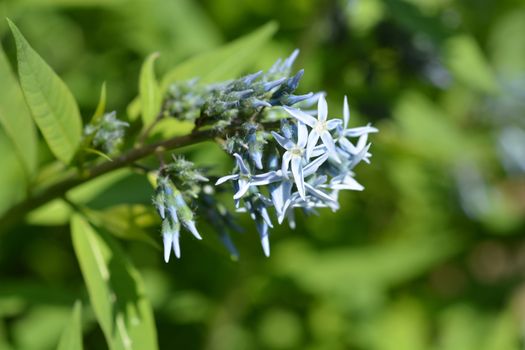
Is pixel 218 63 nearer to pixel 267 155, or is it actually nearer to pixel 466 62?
pixel 267 155

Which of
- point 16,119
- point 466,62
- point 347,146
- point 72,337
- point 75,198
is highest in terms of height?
point 16,119

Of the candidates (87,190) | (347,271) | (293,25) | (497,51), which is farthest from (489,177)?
(87,190)

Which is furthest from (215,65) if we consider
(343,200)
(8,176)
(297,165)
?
(343,200)

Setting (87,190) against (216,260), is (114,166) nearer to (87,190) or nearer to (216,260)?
(87,190)

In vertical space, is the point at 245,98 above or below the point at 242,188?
above

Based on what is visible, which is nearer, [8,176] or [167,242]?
[167,242]

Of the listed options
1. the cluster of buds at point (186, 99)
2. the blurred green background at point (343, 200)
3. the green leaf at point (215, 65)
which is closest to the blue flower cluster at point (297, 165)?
the cluster of buds at point (186, 99)

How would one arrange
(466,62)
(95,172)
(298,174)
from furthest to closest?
1. (466,62)
2. (95,172)
3. (298,174)
